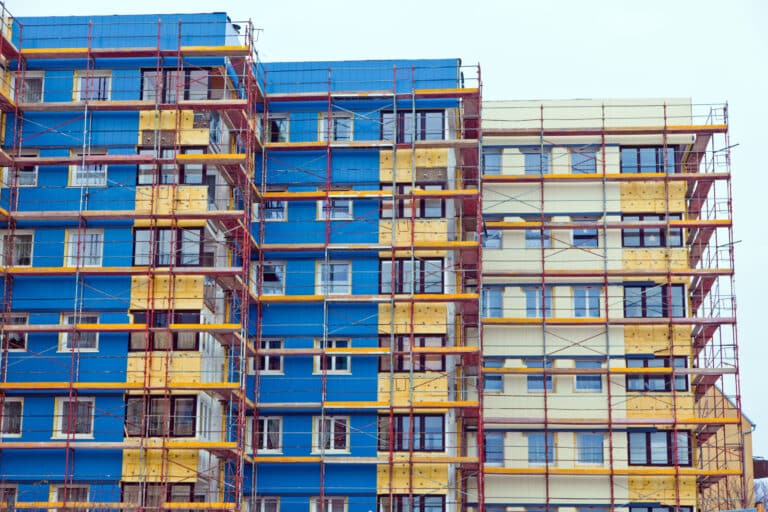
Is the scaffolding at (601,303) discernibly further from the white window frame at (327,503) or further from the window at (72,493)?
the window at (72,493)

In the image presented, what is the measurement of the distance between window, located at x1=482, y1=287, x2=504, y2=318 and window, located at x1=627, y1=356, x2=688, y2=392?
21.1 feet

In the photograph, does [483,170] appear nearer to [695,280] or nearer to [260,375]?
[695,280]

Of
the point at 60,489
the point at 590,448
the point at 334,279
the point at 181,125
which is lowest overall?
the point at 60,489

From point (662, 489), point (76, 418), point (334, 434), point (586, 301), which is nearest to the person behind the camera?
point (76, 418)

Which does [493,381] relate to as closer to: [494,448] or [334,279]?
[494,448]

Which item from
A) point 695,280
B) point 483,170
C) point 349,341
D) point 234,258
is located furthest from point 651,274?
point 234,258

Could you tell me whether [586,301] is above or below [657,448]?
above

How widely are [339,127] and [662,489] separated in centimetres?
2148

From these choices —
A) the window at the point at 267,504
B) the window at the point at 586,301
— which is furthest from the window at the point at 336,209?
the window at the point at 586,301

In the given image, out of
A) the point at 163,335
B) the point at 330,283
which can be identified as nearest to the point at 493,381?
the point at 330,283

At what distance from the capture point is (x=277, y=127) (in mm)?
70562

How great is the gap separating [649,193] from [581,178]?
10.8 ft

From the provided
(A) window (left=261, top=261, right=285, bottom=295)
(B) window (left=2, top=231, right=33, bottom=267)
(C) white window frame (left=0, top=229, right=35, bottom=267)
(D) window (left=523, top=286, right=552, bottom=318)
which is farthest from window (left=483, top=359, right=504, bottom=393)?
(B) window (left=2, top=231, right=33, bottom=267)

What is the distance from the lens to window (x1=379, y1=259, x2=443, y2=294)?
67.4 metres
